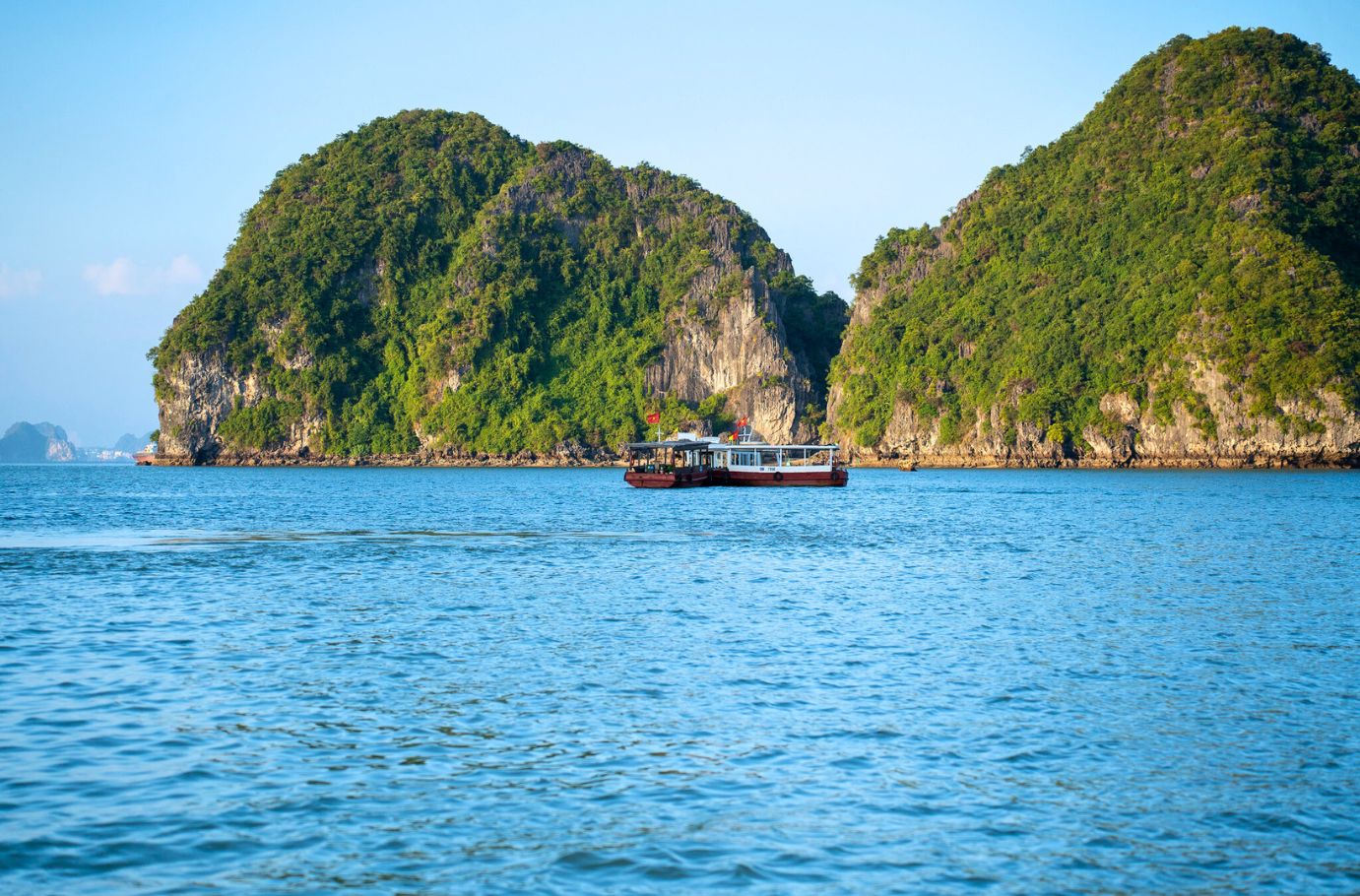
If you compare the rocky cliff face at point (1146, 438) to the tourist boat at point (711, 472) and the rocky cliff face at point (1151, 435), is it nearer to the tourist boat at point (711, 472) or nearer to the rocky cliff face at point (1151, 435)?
the rocky cliff face at point (1151, 435)

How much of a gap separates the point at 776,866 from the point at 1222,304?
357 feet

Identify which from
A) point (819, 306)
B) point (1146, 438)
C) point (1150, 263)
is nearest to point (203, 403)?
point (819, 306)

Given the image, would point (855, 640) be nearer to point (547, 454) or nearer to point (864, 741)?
point (864, 741)

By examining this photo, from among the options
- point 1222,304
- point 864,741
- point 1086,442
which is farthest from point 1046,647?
point 1086,442

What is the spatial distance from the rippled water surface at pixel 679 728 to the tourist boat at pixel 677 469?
46036 mm

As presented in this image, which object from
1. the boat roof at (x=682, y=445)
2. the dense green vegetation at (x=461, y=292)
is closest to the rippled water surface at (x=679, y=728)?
the boat roof at (x=682, y=445)

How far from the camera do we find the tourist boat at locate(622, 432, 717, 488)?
242 ft

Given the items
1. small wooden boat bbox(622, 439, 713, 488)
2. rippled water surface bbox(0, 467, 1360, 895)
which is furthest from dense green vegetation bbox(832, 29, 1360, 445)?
rippled water surface bbox(0, 467, 1360, 895)

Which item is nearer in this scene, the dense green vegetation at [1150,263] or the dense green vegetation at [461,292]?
the dense green vegetation at [1150,263]

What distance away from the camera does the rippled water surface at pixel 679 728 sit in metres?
7.81

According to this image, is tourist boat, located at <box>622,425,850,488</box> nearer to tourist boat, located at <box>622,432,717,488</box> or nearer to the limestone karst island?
tourist boat, located at <box>622,432,717,488</box>

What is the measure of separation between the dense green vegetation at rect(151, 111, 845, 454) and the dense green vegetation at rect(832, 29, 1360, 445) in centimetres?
3043

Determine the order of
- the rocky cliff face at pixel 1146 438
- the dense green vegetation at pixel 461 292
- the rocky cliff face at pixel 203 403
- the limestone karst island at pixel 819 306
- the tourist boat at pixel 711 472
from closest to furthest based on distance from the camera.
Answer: the tourist boat at pixel 711 472
the rocky cliff face at pixel 1146 438
the limestone karst island at pixel 819 306
the rocky cliff face at pixel 203 403
the dense green vegetation at pixel 461 292

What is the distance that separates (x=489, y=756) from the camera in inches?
404
